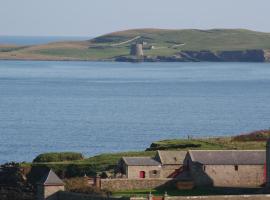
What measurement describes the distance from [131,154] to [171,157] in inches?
317

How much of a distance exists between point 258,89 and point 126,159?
12373 cm

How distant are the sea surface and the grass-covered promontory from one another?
13.8 m

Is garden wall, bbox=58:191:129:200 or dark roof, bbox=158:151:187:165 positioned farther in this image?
dark roof, bbox=158:151:187:165

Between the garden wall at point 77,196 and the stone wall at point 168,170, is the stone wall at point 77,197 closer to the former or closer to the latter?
the garden wall at point 77,196

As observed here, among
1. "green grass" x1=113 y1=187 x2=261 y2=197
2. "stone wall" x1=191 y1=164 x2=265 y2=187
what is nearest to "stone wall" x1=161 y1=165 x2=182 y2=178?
"stone wall" x1=191 y1=164 x2=265 y2=187

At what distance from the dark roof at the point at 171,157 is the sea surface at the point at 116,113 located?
22491 mm

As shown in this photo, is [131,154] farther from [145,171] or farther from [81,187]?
[81,187]

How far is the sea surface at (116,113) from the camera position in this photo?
95062 millimetres

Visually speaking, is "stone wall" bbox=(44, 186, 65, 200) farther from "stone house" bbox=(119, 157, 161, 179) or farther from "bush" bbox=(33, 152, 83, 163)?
"bush" bbox=(33, 152, 83, 163)

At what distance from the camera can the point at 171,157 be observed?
59.6 metres

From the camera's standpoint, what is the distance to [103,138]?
9788cm

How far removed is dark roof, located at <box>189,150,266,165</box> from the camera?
187 feet

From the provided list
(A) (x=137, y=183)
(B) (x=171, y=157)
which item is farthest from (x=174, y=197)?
(B) (x=171, y=157)

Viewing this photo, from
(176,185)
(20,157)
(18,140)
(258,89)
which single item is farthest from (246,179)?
(258,89)
